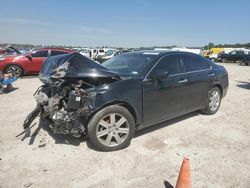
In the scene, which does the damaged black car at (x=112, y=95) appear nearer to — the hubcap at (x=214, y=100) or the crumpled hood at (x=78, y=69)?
the crumpled hood at (x=78, y=69)

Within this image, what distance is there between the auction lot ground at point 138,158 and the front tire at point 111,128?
147mm

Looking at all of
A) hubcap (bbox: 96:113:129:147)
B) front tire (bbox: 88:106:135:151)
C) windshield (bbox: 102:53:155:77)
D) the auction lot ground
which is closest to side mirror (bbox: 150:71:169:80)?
windshield (bbox: 102:53:155:77)

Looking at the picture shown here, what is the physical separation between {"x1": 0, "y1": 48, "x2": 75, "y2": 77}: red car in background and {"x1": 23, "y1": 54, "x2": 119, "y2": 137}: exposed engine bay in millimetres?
9226

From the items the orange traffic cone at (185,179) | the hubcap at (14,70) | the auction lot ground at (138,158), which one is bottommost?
the auction lot ground at (138,158)

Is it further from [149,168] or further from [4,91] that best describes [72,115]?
[4,91]

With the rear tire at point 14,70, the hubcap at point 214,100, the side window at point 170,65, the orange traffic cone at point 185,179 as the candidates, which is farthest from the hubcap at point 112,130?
the rear tire at point 14,70

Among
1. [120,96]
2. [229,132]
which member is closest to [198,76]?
[229,132]

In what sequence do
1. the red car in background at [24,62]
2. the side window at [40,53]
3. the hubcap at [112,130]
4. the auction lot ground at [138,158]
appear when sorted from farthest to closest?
1. the side window at [40,53]
2. the red car in background at [24,62]
3. the hubcap at [112,130]
4. the auction lot ground at [138,158]

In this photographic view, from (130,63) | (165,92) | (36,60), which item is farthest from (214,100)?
(36,60)

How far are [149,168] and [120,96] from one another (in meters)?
1.17

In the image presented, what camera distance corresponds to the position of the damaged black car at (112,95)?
3.57 metres

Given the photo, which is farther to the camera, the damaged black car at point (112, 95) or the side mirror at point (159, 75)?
the side mirror at point (159, 75)

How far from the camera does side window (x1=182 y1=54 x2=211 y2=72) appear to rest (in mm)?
4907

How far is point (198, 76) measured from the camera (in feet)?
16.7
